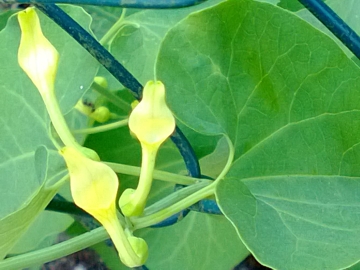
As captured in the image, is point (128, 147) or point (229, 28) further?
point (128, 147)

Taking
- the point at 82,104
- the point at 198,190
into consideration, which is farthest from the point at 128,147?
the point at 198,190

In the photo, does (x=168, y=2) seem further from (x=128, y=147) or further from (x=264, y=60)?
(x=128, y=147)

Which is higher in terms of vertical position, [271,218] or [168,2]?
[168,2]

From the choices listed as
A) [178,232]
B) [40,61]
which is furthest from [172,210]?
[178,232]

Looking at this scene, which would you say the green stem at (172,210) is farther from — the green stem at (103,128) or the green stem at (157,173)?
the green stem at (103,128)

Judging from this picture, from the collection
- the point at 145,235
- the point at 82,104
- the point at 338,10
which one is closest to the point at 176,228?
the point at 145,235

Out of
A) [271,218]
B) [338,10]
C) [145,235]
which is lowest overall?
[145,235]

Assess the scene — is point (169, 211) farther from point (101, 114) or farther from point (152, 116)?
point (101, 114)

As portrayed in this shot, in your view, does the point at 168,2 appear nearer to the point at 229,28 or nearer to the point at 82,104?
the point at 229,28
